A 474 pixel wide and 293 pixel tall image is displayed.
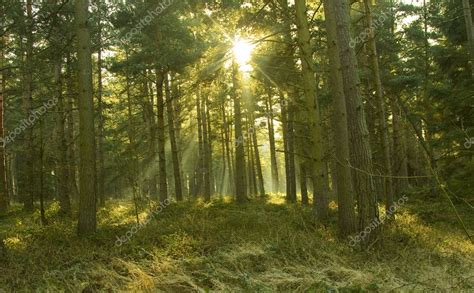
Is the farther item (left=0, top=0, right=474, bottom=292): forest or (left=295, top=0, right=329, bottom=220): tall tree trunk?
(left=295, top=0, right=329, bottom=220): tall tree trunk

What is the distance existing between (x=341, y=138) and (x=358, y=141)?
801 mm

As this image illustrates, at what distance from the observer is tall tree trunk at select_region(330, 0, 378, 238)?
7102 millimetres

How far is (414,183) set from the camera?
28109 millimetres

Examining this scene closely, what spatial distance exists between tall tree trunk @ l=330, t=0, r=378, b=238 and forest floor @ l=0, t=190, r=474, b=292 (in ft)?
2.04

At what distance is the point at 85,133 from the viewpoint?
9.50 meters

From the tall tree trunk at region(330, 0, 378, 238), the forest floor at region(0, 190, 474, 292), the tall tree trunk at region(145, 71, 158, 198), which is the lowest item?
the forest floor at region(0, 190, 474, 292)

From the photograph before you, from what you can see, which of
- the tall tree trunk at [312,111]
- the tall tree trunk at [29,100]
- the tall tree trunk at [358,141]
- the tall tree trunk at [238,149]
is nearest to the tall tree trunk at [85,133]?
the tall tree trunk at [312,111]

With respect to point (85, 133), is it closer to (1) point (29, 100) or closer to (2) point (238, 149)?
A: (1) point (29, 100)

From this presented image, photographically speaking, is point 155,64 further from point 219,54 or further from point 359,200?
point 359,200

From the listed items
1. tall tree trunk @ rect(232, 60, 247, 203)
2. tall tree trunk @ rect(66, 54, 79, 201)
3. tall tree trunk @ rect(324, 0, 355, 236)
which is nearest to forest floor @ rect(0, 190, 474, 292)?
tall tree trunk @ rect(324, 0, 355, 236)

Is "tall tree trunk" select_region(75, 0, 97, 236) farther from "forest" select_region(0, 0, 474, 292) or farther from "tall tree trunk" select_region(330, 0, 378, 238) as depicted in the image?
"tall tree trunk" select_region(330, 0, 378, 238)

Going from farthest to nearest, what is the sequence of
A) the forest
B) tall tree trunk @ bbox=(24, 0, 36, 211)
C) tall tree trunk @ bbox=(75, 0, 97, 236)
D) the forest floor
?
tall tree trunk @ bbox=(24, 0, 36, 211) → tall tree trunk @ bbox=(75, 0, 97, 236) → the forest → the forest floor

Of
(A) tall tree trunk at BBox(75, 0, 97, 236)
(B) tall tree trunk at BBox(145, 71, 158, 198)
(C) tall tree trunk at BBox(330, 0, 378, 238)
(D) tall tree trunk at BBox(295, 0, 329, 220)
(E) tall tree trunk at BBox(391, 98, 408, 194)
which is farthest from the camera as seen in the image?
(B) tall tree trunk at BBox(145, 71, 158, 198)

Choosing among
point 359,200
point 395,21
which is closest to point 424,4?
point 395,21
